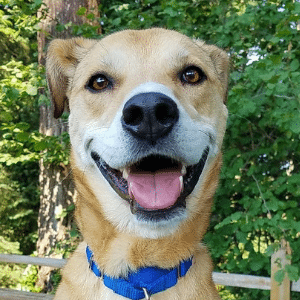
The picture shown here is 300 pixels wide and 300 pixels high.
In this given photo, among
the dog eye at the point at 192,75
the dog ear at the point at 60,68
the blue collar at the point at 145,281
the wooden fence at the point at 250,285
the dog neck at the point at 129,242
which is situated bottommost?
the wooden fence at the point at 250,285

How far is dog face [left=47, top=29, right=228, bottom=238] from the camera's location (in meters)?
1.79

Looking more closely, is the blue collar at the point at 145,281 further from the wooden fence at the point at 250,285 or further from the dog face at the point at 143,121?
the wooden fence at the point at 250,285

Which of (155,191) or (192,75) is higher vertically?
(192,75)

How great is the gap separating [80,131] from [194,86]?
671 millimetres

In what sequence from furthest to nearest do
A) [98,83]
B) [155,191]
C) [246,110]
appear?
1. [246,110]
2. [98,83]
3. [155,191]

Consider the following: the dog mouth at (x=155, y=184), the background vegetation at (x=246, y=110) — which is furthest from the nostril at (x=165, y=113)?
the background vegetation at (x=246, y=110)

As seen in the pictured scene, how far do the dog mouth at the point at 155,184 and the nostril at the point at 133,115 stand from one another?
0.21 meters

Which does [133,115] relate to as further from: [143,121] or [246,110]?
[246,110]

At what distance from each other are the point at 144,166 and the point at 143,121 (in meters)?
0.30

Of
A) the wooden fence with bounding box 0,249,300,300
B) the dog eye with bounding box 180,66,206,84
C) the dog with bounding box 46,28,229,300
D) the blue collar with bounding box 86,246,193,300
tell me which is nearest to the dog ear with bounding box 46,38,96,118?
the dog with bounding box 46,28,229,300

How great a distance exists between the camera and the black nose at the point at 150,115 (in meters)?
1.68

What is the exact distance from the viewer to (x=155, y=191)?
1.84m

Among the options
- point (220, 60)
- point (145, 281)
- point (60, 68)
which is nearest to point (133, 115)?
point (145, 281)

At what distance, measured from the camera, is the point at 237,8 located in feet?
13.8
